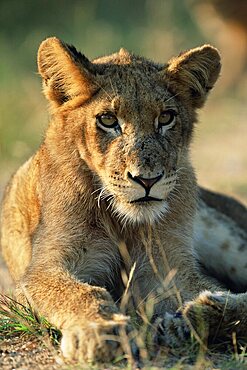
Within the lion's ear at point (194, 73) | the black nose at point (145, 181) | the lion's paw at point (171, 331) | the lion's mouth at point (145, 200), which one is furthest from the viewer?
the lion's ear at point (194, 73)

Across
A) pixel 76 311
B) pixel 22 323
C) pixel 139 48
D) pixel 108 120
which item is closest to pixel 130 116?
pixel 108 120

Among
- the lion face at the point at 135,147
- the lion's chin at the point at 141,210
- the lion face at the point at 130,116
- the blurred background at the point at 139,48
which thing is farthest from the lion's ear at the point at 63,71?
the blurred background at the point at 139,48

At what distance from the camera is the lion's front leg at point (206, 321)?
3.71 m

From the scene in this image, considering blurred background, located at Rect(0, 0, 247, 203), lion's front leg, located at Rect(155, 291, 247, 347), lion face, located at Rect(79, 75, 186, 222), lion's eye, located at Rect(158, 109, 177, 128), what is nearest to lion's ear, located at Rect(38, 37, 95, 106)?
lion face, located at Rect(79, 75, 186, 222)

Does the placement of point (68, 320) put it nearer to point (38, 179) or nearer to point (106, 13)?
point (38, 179)

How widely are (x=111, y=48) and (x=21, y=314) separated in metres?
10.2

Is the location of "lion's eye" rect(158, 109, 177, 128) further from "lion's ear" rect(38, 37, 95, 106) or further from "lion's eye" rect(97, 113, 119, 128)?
"lion's ear" rect(38, 37, 95, 106)

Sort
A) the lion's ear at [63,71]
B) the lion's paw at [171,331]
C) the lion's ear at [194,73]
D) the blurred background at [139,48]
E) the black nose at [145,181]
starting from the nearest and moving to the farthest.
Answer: the lion's paw at [171,331] → the black nose at [145,181] → the lion's ear at [63,71] → the lion's ear at [194,73] → the blurred background at [139,48]

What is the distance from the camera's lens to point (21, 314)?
163 inches

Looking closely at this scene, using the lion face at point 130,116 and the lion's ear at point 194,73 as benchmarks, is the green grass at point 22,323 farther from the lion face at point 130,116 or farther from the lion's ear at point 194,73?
the lion's ear at point 194,73

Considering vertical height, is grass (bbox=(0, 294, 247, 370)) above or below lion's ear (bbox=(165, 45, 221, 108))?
below

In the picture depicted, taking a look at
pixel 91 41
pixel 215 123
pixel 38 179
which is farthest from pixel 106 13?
pixel 38 179

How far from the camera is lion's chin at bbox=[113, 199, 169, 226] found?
4090mm

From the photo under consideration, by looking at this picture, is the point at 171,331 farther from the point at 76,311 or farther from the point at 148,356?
the point at 76,311
